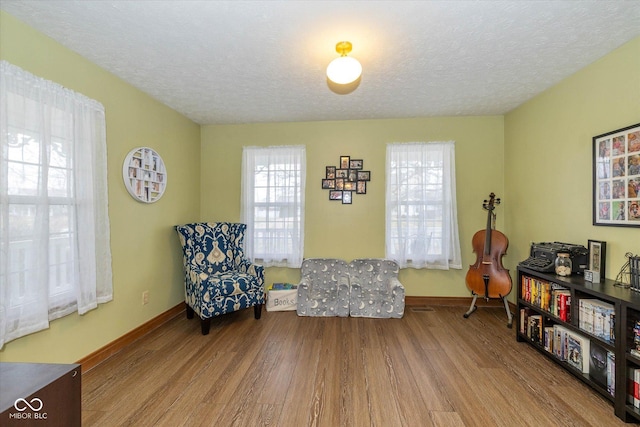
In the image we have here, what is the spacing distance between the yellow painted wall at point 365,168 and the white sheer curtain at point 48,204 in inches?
67.2

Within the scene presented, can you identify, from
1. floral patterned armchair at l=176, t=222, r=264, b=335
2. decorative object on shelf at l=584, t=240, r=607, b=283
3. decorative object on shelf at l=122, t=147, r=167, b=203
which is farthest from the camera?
floral patterned armchair at l=176, t=222, r=264, b=335

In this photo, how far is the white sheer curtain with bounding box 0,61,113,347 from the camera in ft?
5.53

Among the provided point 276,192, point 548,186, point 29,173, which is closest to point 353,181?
point 276,192

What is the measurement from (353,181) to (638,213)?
102 inches

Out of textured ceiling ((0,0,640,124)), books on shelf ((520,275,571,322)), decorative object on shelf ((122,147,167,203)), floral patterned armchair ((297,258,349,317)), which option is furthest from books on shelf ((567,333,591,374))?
decorative object on shelf ((122,147,167,203))

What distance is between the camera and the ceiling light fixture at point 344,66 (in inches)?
76.9

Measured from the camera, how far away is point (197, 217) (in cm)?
391

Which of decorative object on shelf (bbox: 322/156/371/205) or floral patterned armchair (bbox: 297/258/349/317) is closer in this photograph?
floral patterned armchair (bbox: 297/258/349/317)

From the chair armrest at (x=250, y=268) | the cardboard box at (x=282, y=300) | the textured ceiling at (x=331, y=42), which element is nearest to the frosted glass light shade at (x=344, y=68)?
the textured ceiling at (x=331, y=42)

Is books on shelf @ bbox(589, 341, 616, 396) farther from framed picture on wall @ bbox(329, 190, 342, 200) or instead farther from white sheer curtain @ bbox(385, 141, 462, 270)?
framed picture on wall @ bbox(329, 190, 342, 200)

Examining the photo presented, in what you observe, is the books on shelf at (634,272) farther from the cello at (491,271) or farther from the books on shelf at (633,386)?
the cello at (491,271)

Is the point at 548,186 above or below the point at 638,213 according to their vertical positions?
above

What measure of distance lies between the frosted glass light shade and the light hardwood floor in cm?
227

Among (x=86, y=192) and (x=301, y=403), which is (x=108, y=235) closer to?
(x=86, y=192)
